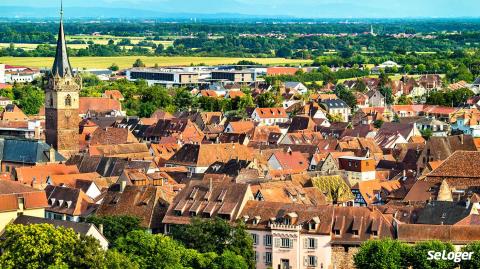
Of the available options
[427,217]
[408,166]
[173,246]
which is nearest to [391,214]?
[427,217]

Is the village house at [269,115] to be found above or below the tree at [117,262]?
below

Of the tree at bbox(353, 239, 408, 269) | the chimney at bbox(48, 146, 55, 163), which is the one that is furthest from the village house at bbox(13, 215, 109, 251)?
the chimney at bbox(48, 146, 55, 163)

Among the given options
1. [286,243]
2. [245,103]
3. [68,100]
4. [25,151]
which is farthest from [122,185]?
[245,103]

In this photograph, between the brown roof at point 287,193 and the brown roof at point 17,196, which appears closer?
the brown roof at point 17,196

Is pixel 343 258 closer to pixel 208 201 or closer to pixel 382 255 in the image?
pixel 382 255

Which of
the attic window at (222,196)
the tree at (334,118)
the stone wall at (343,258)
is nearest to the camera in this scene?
the stone wall at (343,258)

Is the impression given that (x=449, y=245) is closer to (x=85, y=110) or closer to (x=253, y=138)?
(x=253, y=138)

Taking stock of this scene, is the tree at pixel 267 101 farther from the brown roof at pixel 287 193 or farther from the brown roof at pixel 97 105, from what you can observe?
the brown roof at pixel 287 193

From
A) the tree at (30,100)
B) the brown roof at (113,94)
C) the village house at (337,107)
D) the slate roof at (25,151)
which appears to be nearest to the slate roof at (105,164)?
the slate roof at (25,151)
